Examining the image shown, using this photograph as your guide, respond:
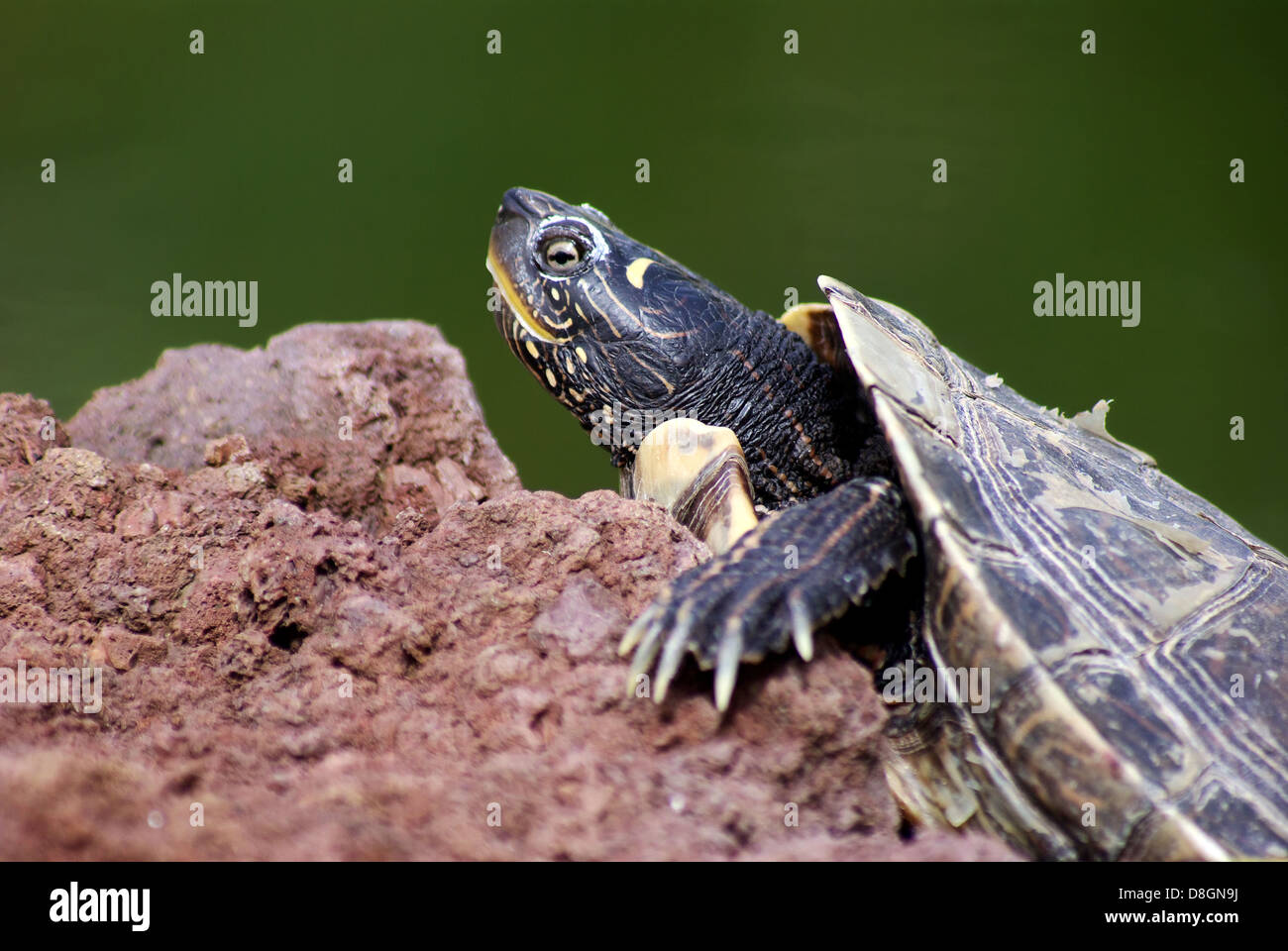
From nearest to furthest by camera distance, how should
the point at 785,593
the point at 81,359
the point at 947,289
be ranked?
the point at 785,593 < the point at 81,359 < the point at 947,289

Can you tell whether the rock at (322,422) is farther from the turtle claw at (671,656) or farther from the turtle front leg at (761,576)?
the turtle claw at (671,656)

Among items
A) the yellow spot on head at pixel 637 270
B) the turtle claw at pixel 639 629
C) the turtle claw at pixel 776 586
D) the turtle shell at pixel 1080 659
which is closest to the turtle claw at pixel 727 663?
the turtle claw at pixel 776 586

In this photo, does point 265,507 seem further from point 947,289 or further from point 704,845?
point 947,289

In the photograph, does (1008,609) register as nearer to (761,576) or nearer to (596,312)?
(761,576)

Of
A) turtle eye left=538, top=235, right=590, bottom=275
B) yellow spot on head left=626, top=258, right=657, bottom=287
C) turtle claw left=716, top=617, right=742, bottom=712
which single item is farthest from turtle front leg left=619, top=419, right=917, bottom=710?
turtle eye left=538, top=235, right=590, bottom=275
